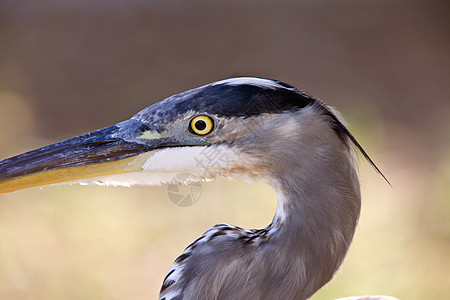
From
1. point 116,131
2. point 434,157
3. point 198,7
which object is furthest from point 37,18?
point 116,131

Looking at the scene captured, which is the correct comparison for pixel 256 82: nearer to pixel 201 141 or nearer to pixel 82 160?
pixel 201 141

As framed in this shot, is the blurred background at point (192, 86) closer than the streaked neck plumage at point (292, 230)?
No

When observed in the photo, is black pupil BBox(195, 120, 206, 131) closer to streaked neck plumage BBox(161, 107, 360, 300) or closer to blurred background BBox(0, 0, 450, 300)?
streaked neck plumage BBox(161, 107, 360, 300)

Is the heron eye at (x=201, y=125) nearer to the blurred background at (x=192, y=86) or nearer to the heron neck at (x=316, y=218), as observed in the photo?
the heron neck at (x=316, y=218)

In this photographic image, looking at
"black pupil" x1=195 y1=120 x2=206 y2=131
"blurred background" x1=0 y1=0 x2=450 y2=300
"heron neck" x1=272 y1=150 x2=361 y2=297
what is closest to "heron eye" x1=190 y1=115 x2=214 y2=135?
"black pupil" x1=195 y1=120 x2=206 y2=131

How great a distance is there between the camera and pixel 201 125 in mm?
1144

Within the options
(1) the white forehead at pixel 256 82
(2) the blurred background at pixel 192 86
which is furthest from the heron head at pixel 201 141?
(2) the blurred background at pixel 192 86

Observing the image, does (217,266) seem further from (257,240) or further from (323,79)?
(323,79)

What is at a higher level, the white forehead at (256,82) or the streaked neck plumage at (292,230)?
the white forehead at (256,82)

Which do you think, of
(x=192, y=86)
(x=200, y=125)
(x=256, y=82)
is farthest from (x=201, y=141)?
(x=192, y=86)

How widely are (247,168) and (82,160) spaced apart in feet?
1.24

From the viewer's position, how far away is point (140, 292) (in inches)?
102

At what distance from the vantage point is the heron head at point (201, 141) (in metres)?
1.12

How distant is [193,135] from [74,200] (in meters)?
2.12
